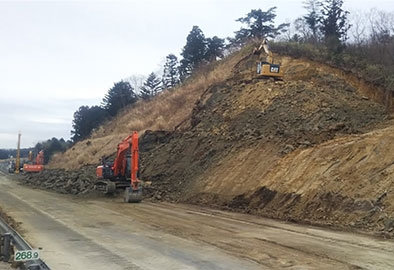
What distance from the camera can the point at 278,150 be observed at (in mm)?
18547

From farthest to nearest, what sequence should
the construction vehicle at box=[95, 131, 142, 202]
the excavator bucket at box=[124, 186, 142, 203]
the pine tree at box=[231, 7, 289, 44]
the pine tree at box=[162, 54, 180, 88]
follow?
the pine tree at box=[162, 54, 180, 88] → the pine tree at box=[231, 7, 289, 44] → the construction vehicle at box=[95, 131, 142, 202] → the excavator bucket at box=[124, 186, 142, 203]

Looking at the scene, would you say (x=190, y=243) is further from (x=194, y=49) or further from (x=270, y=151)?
(x=194, y=49)

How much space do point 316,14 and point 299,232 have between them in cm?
3304

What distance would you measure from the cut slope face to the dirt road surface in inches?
57.1

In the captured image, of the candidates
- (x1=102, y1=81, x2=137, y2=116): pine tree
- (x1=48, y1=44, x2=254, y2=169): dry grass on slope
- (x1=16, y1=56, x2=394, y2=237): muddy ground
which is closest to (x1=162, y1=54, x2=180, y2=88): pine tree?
(x1=102, y1=81, x2=137, y2=116): pine tree

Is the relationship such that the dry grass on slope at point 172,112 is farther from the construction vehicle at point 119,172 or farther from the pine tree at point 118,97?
the pine tree at point 118,97

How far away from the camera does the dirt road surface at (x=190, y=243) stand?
8.20 meters

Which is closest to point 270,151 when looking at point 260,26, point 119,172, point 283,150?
point 283,150

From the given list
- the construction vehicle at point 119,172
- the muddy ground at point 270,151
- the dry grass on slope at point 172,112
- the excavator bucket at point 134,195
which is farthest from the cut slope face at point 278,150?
the dry grass on slope at point 172,112

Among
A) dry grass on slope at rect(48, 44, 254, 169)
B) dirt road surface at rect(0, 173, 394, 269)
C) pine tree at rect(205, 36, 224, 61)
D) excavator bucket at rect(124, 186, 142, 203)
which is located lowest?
dirt road surface at rect(0, 173, 394, 269)

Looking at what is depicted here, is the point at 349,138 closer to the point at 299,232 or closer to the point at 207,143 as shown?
the point at 299,232

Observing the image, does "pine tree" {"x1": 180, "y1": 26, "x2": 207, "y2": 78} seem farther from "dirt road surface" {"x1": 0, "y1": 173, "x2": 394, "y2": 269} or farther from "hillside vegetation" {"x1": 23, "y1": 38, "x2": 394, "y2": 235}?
"dirt road surface" {"x1": 0, "y1": 173, "x2": 394, "y2": 269}

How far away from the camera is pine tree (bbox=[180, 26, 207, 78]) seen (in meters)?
55.3

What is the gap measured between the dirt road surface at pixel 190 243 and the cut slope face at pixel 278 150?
145 centimetres
